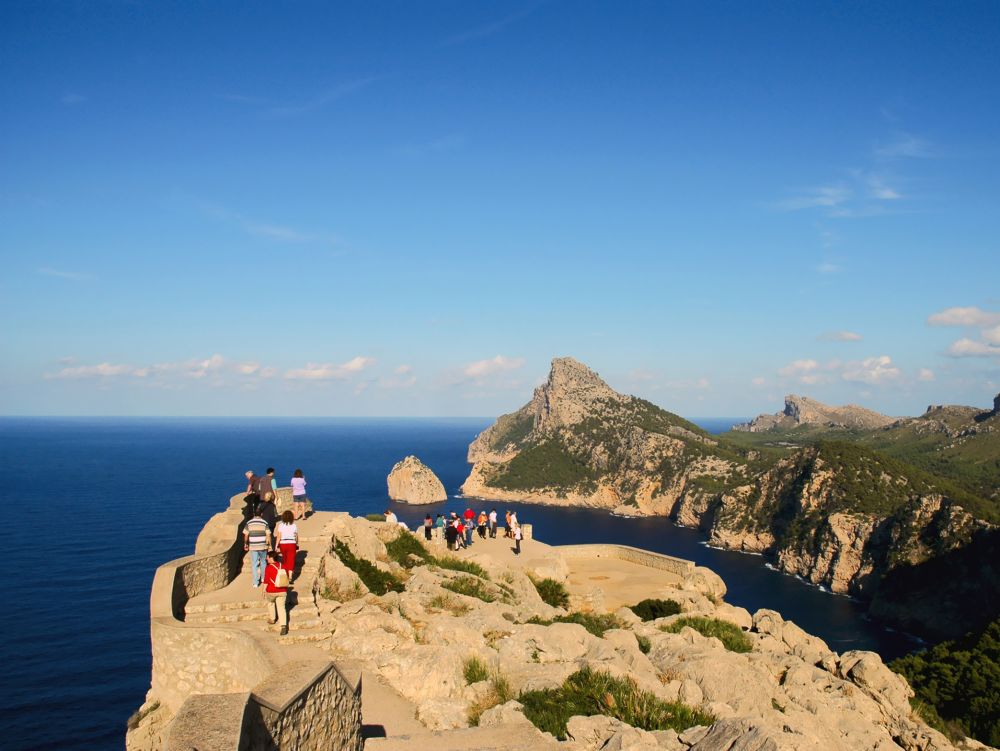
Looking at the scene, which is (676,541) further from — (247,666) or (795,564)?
(247,666)

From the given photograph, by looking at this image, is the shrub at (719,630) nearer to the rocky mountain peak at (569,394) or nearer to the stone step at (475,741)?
the stone step at (475,741)

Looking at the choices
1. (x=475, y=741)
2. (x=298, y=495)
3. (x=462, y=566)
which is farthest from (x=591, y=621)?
(x=475, y=741)

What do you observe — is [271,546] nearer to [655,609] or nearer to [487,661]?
[487,661]

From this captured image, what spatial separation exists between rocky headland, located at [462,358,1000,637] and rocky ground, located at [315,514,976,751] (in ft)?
188

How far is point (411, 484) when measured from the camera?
418 feet

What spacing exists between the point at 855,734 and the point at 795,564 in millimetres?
83903

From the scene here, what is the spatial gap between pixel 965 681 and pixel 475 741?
106 ft

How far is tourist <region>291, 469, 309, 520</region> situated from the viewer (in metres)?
23.3

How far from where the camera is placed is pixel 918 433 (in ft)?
529

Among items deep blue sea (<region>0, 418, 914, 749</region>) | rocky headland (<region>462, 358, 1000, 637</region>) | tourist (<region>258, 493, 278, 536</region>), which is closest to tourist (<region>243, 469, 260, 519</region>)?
tourist (<region>258, 493, 278, 536</region>)

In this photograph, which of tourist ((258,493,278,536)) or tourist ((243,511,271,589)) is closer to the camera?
tourist ((243,511,271,589))

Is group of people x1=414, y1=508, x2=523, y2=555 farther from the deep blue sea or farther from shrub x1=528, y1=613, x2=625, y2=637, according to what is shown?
the deep blue sea

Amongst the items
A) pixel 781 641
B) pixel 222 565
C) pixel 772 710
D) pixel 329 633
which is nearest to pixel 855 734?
pixel 772 710

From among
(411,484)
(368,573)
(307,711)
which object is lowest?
(411,484)
